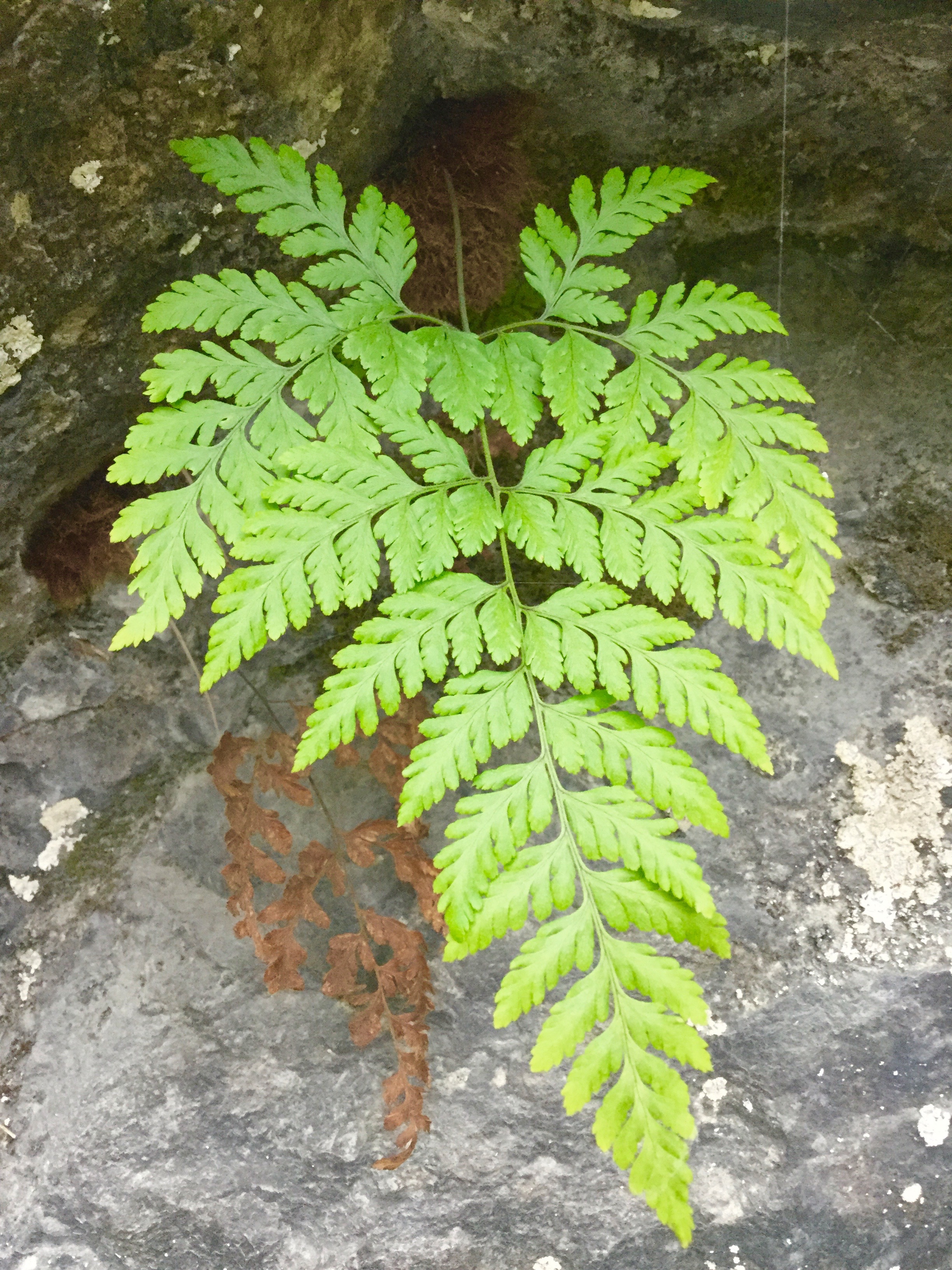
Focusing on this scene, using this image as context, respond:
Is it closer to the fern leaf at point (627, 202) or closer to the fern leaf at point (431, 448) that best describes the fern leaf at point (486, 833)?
the fern leaf at point (431, 448)

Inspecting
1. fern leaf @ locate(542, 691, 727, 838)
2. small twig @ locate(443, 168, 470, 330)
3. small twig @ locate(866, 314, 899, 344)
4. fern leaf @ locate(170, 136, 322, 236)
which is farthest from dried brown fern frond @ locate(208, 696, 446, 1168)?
small twig @ locate(866, 314, 899, 344)

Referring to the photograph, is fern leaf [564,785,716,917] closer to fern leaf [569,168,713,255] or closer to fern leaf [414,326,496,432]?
fern leaf [414,326,496,432]

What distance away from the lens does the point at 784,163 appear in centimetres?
240

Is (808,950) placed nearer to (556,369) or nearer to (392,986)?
(392,986)

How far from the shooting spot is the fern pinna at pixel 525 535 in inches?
71.8

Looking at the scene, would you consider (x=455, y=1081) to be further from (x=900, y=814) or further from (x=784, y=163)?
(x=784, y=163)

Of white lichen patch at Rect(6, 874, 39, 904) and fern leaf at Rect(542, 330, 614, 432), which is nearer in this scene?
fern leaf at Rect(542, 330, 614, 432)

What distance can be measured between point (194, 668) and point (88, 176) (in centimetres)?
142

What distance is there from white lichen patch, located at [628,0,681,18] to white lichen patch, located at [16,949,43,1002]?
3155 millimetres

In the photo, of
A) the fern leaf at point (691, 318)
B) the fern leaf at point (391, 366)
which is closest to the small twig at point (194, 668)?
the fern leaf at point (391, 366)

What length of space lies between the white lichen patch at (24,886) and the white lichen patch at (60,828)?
0.14 ft

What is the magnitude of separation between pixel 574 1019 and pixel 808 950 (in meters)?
1.08

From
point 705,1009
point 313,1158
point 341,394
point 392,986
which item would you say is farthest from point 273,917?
point 341,394

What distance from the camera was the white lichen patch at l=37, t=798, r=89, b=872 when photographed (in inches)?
107
